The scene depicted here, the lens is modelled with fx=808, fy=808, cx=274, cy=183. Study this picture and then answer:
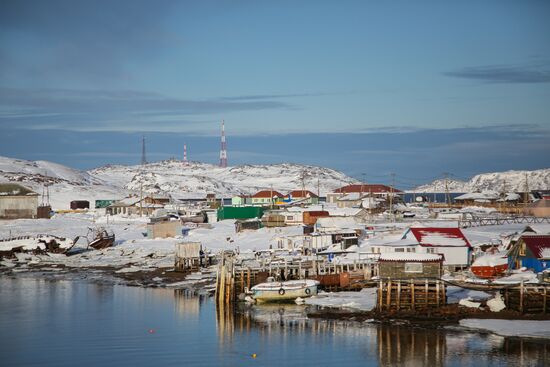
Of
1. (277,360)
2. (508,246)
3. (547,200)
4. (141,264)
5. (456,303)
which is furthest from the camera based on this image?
(547,200)

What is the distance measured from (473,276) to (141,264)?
25931mm

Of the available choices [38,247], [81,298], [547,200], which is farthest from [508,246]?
[547,200]

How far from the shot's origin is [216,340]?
111ft

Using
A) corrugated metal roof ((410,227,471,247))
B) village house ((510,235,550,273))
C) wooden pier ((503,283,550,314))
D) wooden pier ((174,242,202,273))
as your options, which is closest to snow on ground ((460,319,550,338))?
wooden pier ((503,283,550,314))

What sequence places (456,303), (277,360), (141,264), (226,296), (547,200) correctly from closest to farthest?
(277,360)
(456,303)
(226,296)
(141,264)
(547,200)

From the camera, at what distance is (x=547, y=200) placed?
3632 inches

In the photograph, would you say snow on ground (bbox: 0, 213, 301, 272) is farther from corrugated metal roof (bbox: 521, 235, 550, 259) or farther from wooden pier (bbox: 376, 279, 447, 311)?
wooden pier (bbox: 376, 279, 447, 311)

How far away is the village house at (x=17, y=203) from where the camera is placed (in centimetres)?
9569

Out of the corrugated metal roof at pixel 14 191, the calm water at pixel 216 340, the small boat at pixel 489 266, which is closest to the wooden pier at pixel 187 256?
the calm water at pixel 216 340

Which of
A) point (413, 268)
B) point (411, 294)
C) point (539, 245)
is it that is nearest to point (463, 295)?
point (413, 268)

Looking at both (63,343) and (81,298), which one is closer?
(63,343)

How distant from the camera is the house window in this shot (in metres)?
41.0

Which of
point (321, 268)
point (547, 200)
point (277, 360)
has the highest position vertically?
point (547, 200)

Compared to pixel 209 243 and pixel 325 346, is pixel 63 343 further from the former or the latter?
pixel 209 243
